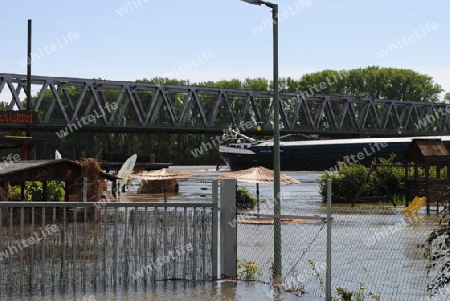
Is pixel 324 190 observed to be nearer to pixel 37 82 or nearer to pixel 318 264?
pixel 318 264

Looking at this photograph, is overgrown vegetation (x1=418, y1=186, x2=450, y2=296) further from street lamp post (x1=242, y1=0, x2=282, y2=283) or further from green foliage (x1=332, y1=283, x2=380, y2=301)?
street lamp post (x1=242, y1=0, x2=282, y2=283)

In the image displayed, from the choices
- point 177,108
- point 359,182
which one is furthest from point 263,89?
point 359,182

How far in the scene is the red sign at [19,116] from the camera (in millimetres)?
42994

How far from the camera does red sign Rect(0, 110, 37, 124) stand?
4299cm

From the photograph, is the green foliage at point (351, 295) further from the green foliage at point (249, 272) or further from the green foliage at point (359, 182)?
the green foliage at point (359, 182)

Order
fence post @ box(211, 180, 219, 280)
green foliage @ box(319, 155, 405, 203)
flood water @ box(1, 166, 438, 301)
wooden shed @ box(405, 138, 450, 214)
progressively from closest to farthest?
flood water @ box(1, 166, 438, 301) < fence post @ box(211, 180, 219, 280) < wooden shed @ box(405, 138, 450, 214) < green foliage @ box(319, 155, 405, 203)

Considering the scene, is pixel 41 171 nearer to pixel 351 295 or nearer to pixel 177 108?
pixel 351 295

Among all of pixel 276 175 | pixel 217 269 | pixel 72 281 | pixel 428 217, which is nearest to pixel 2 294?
pixel 72 281

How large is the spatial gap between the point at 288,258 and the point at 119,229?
18.4ft

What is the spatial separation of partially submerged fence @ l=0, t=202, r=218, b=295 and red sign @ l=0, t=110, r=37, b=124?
91.8 feet

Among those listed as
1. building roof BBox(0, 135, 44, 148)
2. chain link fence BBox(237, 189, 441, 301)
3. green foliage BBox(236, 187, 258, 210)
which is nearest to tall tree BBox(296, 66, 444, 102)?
green foliage BBox(236, 187, 258, 210)

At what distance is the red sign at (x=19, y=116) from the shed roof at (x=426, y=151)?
1816cm

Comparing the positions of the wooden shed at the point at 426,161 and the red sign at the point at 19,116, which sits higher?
the red sign at the point at 19,116

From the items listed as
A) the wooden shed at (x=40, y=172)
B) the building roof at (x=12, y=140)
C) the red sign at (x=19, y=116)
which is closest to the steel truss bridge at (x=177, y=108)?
the red sign at (x=19, y=116)
